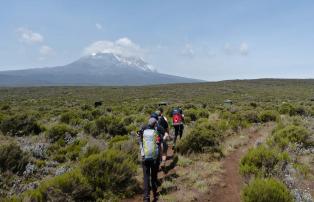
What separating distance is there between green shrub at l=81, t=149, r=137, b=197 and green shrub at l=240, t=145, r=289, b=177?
3.01 metres

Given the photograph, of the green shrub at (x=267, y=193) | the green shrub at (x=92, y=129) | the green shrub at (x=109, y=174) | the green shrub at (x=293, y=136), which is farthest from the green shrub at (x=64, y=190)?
the green shrub at (x=92, y=129)

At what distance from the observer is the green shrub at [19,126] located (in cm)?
1512

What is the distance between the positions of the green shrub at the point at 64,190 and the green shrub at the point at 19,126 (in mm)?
8965

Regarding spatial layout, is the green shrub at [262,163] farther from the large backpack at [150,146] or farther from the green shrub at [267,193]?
the large backpack at [150,146]

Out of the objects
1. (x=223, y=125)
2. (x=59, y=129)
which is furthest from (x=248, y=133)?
(x=59, y=129)

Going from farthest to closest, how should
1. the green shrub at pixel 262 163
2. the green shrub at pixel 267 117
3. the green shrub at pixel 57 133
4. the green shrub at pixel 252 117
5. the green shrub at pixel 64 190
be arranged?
the green shrub at pixel 267 117
the green shrub at pixel 252 117
the green shrub at pixel 57 133
the green shrub at pixel 262 163
the green shrub at pixel 64 190

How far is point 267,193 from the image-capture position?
6.11m

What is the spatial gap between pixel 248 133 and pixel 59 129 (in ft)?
29.3

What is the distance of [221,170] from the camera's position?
9.31 m

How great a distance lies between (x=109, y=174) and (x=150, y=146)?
146 cm

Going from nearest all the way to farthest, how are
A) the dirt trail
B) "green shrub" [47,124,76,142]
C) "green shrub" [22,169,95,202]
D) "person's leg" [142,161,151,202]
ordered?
1. "green shrub" [22,169,95,202]
2. "person's leg" [142,161,151,202]
3. the dirt trail
4. "green shrub" [47,124,76,142]

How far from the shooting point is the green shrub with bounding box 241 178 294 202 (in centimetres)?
611

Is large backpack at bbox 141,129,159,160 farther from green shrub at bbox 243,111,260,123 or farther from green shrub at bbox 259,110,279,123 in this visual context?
green shrub at bbox 259,110,279,123

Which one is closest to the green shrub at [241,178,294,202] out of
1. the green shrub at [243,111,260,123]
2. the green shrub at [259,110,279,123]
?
the green shrub at [243,111,260,123]
